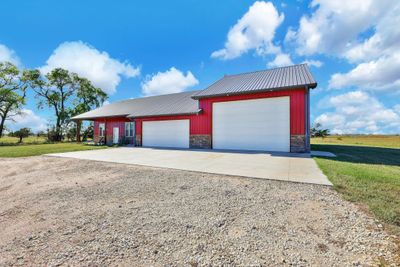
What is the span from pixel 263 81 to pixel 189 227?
480 inches

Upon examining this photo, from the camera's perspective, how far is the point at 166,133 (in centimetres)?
1527

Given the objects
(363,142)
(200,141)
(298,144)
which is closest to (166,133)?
(200,141)

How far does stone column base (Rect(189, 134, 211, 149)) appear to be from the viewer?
43.5 ft

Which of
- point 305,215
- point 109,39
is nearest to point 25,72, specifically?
point 109,39

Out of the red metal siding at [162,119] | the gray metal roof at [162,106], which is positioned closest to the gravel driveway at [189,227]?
the red metal siding at [162,119]

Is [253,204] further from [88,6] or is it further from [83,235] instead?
[88,6]

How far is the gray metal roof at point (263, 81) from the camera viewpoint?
10708 mm

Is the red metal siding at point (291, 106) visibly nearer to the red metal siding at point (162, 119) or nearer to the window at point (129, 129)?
the red metal siding at point (162, 119)

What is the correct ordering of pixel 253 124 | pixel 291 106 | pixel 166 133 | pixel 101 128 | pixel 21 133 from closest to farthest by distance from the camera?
pixel 291 106 → pixel 253 124 → pixel 166 133 → pixel 101 128 → pixel 21 133

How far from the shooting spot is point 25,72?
2662 centimetres

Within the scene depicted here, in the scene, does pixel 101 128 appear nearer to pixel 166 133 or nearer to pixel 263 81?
pixel 166 133

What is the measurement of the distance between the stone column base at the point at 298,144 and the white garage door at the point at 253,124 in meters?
0.22

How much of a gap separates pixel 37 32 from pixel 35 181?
14764 millimetres

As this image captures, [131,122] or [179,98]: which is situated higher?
[179,98]
